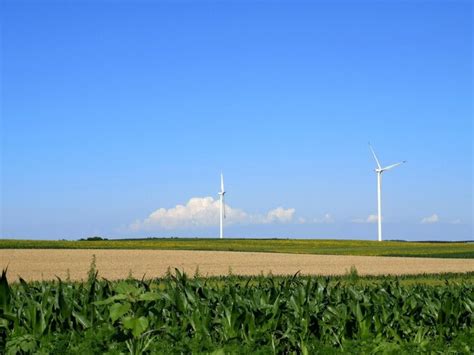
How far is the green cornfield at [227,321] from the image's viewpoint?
8.54m

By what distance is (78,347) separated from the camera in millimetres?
8367

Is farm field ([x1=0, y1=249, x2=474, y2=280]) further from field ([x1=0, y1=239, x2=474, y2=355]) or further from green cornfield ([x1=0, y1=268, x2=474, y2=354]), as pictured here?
green cornfield ([x1=0, y1=268, x2=474, y2=354])

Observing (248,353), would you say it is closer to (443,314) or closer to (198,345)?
(198,345)

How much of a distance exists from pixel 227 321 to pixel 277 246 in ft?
241

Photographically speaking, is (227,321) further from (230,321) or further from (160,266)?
(160,266)

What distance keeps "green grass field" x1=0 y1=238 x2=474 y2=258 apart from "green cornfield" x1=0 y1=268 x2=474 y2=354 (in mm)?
51201

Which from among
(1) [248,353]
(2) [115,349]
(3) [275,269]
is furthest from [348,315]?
(3) [275,269]

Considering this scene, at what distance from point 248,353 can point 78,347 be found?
6.50ft

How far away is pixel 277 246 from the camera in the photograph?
82688 millimetres

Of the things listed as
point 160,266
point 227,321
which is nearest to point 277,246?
point 160,266

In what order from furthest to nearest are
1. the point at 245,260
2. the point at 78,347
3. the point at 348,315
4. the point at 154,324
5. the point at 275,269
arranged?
the point at 245,260 < the point at 275,269 < the point at 348,315 < the point at 154,324 < the point at 78,347

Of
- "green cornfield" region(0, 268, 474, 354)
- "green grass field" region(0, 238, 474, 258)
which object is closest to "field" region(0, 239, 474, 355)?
"green cornfield" region(0, 268, 474, 354)

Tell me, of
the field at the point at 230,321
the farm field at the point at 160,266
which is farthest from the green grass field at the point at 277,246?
the field at the point at 230,321

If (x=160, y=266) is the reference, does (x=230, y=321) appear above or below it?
above
